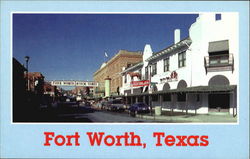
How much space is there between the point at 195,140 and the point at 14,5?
29.5ft

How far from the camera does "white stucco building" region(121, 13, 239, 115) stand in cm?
1212

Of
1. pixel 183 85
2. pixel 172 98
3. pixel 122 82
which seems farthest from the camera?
pixel 122 82

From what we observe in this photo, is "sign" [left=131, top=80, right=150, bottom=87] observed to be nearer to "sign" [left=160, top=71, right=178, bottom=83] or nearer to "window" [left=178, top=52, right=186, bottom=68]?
"sign" [left=160, top=71, right=178, bottom=83]

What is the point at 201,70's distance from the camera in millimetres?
14578

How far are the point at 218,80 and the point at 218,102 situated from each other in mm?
1172

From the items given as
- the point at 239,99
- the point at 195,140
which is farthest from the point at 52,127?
the point at 239,99

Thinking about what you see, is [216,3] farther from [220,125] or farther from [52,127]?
[52,127]

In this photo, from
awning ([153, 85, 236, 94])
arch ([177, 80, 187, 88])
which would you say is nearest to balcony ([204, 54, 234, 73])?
awning ([153, 85, 236, 94])

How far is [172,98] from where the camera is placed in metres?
16.9

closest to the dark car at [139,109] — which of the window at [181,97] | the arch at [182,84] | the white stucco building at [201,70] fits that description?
the white stucco building at [201,70]

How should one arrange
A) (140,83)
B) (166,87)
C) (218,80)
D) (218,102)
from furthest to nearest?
(140,83) → (166,87) → (218,102) → (218,80)

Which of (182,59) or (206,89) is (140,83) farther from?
(206,89)

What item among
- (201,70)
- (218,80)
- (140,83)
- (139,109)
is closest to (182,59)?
(201,70)

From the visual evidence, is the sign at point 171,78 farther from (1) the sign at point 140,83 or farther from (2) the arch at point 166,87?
(1) the sign at point 140,83
